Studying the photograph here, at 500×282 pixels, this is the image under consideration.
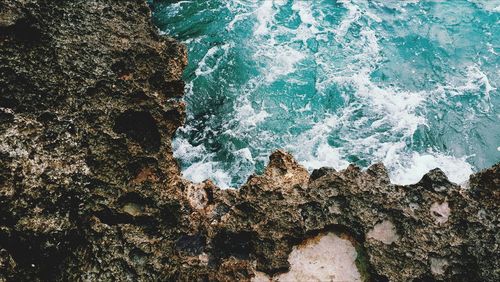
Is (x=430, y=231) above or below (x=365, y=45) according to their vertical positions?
above

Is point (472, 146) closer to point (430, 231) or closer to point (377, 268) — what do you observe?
point (430, 231)

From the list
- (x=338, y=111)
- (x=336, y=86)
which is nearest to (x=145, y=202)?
(x=338, y=111)

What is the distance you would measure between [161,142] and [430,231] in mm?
3535

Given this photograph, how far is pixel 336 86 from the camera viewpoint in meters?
11.1

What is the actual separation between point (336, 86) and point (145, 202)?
7756 millimetres

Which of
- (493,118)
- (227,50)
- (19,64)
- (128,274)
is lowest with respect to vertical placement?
(493,118)

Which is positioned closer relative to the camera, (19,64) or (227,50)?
(19,64)

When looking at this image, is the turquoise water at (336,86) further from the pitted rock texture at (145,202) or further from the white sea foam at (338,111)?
the pitted rock texture at (145,202)

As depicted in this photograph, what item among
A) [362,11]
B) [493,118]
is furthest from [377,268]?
[362,11]

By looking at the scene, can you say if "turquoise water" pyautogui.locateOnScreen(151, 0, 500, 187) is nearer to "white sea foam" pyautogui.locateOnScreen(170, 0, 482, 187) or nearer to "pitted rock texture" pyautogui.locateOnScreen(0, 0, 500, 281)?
"white sea foam" pyautogui.locateOnScreen(170, 0, 482, 187)

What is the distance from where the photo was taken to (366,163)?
9.11 metres

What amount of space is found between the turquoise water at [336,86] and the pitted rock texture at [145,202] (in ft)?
10.6

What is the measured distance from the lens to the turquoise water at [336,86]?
916cm

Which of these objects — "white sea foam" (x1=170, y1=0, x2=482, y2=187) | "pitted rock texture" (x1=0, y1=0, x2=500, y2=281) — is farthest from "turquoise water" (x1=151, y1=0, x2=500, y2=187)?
"pitted rock texture" (x1=0, y1=0, x2=500, y2=281)
